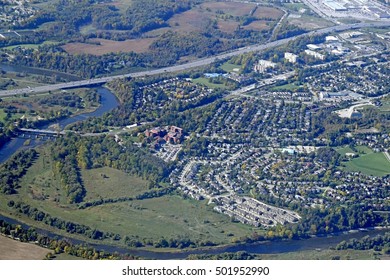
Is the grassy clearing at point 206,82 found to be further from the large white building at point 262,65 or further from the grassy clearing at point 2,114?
the grassy clearing at point 2,114

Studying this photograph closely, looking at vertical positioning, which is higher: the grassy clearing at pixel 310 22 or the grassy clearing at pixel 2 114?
the grassy clearing at pixel 2 114

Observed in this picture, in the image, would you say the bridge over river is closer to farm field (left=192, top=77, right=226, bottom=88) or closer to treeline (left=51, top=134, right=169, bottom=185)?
treeline (left=51, top=134, right=169, bottom=185)

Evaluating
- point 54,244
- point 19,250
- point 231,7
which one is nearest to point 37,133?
point 54,244

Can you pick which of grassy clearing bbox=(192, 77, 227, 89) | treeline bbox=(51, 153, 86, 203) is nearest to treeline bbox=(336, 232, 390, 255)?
treeline bbox=(51, 153, 86, 203)

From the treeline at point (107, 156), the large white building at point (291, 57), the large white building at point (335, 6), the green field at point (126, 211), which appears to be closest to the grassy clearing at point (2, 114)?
the treeline at point (107, 156)

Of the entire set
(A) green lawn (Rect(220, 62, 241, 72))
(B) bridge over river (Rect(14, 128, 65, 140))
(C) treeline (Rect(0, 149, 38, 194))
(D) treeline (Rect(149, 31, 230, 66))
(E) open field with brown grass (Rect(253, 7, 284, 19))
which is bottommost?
Result: (E) open field with brown grass (Rect(253, 7, 284, 19))

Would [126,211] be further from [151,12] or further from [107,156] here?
[151,12]
